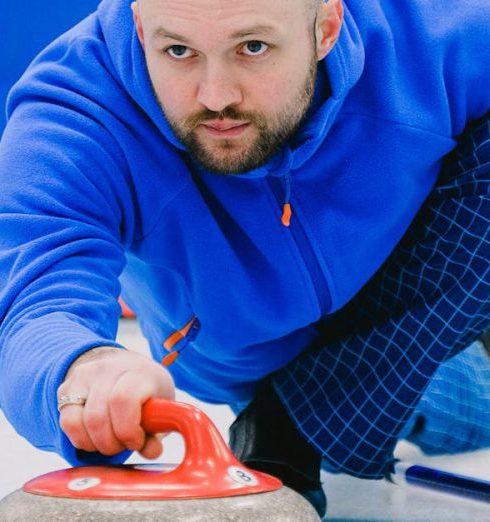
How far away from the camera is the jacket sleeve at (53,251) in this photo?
0.86 metres

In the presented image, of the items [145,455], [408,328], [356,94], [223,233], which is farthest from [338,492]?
[145,455]

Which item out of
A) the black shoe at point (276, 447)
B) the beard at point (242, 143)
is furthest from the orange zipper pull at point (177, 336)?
the beard at point (242, 143)

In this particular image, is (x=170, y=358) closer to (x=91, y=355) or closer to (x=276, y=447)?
(x=276, y=447)

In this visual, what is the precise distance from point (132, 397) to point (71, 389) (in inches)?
2.6

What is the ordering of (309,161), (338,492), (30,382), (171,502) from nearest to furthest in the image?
(171,502) < (30,382) < (309,161) < (338,492)

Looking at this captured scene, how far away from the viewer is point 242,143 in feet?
3.55

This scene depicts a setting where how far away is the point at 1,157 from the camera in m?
1.09

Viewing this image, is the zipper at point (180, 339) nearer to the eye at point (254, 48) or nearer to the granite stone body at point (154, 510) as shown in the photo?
the eye at point (254, 48)

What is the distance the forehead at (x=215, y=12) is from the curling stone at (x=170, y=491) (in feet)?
1.35

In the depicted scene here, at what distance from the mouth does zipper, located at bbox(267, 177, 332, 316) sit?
14 centimetres

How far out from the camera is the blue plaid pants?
126 cm

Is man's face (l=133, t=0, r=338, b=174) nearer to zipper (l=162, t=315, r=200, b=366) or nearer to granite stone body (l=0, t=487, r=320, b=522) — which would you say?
zipper (l=162, t=315, r=200, b=366)

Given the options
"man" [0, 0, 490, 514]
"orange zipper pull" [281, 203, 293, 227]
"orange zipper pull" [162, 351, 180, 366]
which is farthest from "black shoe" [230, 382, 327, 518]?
"orange zipper pull" [281, 203, 293, 227]

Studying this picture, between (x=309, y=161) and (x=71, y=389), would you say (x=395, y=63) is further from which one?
(x=71, y=389)
